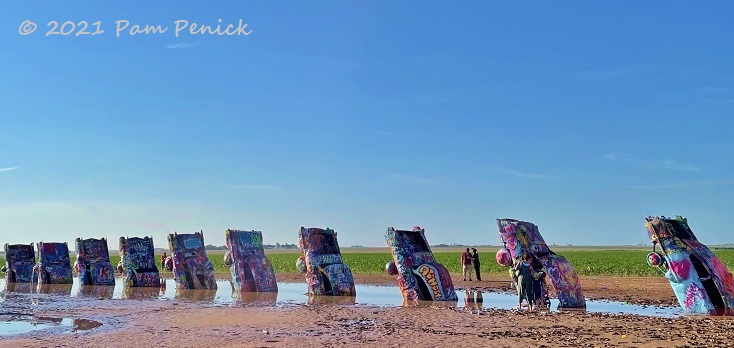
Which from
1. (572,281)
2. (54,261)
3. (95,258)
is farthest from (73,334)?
(54,261)

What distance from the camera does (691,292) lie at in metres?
17.8

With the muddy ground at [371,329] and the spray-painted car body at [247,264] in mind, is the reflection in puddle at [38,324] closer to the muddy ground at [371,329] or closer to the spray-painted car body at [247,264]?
the muddy ground at [371,329]

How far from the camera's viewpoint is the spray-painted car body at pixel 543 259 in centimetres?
1970

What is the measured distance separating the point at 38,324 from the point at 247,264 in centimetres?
1066

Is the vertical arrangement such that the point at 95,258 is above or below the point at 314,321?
above

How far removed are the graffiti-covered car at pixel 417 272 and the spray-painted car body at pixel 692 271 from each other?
22.1 feet

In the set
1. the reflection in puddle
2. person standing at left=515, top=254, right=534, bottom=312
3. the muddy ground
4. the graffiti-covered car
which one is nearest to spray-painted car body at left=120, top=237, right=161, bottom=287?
the muddy ground

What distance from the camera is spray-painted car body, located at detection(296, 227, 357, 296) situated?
25.3 metres

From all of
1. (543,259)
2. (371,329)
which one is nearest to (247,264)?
(543,259)

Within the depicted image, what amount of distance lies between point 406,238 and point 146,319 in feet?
28.6

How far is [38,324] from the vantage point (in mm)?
16938

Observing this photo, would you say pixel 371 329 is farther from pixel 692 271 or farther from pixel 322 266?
pixel 322 266

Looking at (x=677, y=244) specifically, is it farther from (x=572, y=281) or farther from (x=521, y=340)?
(x=521, y=340)

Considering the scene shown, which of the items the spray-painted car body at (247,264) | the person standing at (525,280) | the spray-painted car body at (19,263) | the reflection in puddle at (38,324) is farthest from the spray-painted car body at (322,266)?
the spray-painted car body at (19,263)
